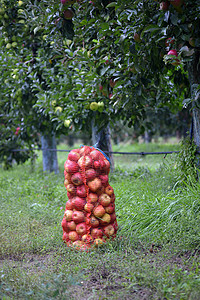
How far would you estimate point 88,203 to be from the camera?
2.87m

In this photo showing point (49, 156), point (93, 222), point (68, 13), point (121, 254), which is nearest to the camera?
point (121, 254)

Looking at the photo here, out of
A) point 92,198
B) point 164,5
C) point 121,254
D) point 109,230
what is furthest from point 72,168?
point 164,5

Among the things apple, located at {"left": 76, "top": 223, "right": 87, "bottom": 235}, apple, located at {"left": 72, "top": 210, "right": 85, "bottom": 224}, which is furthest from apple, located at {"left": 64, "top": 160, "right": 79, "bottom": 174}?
apple, located at {"left": 76, "top": 223, "right": 87, "bottom": 235}

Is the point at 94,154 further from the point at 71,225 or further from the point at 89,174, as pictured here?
the point at 71,225

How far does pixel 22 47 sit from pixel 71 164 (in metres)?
4.01

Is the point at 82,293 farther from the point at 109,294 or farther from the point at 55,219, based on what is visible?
the point at 55,219

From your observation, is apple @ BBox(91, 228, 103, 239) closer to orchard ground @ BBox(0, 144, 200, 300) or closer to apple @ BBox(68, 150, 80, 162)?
orchard ground @ BBox(0, 144, 200, 300)

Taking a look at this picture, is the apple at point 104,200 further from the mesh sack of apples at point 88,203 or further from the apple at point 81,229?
the apple at point 81,229

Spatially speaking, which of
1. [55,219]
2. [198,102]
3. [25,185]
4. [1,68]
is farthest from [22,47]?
[198,102]

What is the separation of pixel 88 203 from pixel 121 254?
1.74ft

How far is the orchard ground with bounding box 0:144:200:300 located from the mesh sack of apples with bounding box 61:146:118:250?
0.39ft

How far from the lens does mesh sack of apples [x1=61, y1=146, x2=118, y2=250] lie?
286 centimetres

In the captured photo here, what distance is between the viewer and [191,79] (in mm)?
3525

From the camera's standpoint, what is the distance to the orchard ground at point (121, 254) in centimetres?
204
